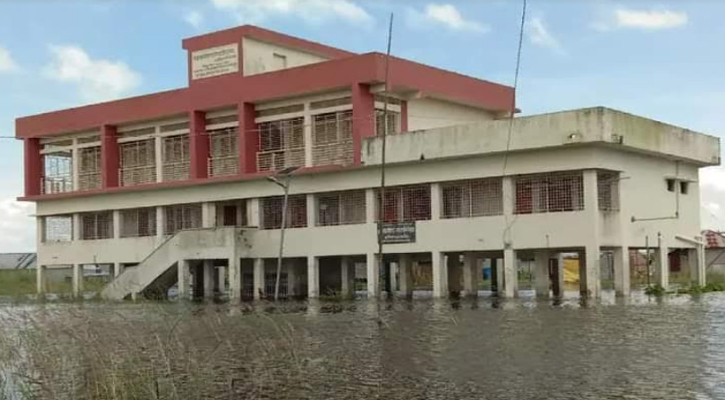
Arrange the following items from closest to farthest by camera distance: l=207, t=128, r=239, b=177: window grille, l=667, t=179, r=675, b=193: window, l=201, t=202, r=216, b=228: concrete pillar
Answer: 1. l=667, t=179, r=675, b=193: window
2. l=207, t=128, r=239, b=177: window grille
3. l=201, t=202, r=216, b=228: concrete pillar

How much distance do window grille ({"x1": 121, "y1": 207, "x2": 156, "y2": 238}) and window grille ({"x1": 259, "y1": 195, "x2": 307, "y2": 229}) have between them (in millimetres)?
6893

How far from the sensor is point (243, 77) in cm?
3975

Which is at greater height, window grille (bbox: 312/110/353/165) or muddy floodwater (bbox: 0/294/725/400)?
window grille (bbox: 312/110/353/165)

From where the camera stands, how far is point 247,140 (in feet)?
131

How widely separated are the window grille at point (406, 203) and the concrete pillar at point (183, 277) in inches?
346

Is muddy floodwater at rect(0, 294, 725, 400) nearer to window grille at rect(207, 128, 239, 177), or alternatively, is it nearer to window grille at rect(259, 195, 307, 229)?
window grille at rect(259, 195, 307, 229)

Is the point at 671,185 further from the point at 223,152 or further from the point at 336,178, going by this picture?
the point at 223,152

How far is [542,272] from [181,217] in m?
17.0

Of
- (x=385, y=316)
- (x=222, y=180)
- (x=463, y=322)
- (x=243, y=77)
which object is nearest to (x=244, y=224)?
(x=222, y=180)

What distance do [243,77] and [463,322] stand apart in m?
20.4

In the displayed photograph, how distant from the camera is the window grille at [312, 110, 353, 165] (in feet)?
123

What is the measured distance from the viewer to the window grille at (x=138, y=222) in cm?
4522

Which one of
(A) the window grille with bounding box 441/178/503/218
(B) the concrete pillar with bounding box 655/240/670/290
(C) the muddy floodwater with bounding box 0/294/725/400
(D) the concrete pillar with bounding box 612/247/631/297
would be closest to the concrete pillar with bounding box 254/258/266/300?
(A) the window grille with bounding box 441/178/503/218

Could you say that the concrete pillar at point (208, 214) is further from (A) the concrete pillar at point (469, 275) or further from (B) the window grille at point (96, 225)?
(A) the concrete pillar at point (469, 275)
